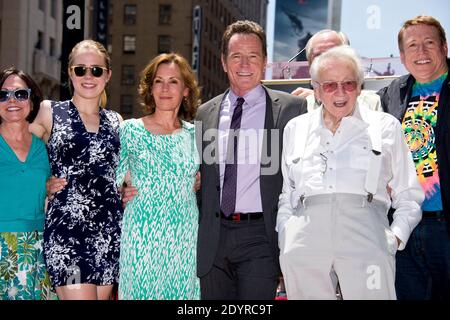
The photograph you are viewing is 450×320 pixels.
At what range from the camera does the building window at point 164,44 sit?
67275 mm

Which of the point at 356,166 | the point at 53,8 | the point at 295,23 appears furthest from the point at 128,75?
the point at 356,166

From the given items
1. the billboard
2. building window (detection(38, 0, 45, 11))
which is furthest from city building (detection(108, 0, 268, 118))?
the billboard

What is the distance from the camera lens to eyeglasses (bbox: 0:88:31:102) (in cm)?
551

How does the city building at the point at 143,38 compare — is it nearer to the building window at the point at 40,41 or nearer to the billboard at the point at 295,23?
the building window at the point at 40,41

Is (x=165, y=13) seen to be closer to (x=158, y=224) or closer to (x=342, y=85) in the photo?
(x=158, y=224)

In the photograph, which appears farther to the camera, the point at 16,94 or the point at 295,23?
the point at 295,23

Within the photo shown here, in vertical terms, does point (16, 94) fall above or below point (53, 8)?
below

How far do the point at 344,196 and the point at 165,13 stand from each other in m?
66.2

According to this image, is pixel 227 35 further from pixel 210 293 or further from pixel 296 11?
pixel 296 11

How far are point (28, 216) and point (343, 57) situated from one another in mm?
2651

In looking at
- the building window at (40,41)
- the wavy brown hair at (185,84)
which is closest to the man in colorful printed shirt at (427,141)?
the wavy brown hair at (185,84)

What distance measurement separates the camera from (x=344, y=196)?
14.3 feet

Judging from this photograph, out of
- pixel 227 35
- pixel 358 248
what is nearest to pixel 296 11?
pixel 227 35

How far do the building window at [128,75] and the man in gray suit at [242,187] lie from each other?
203 feet
